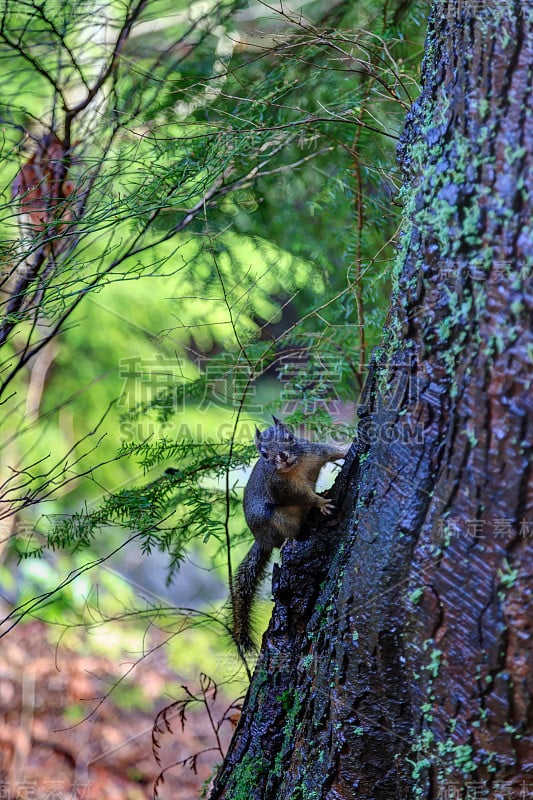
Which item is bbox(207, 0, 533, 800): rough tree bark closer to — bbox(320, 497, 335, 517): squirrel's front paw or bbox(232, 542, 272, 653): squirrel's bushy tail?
bbox(320, 497, 335, 517): squirrel's front paw

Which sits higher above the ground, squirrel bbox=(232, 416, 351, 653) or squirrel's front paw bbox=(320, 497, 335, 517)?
squirrel bbox=(232, 416, 351, 653)

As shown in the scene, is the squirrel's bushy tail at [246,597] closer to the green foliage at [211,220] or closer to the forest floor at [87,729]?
the green foliage at [211,220]

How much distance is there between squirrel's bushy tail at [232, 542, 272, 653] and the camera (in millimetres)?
2348

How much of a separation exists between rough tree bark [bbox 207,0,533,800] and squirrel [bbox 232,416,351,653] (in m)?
0.70

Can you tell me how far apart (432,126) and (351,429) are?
1.04 m

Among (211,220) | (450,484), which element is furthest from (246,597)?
(211,220)

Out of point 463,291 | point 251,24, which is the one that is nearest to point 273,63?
point 251,24

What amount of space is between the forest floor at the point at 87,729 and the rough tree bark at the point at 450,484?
262 cm

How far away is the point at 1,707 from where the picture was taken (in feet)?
13.3

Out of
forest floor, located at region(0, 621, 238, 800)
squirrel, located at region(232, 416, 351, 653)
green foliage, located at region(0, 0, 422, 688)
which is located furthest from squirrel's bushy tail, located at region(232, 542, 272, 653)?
forest floor, located at region(0, 621, 238, 800)

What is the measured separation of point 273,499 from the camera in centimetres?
236

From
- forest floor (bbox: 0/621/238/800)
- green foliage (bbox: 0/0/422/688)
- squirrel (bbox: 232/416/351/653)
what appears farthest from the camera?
forest floor (bbox: 0/621/238/800)

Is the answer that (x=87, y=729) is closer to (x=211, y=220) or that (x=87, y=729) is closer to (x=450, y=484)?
(x=211, y=220)

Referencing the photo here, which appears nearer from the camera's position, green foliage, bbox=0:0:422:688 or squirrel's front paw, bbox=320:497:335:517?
squirrel's front paw, bbox=320:497:335:517
